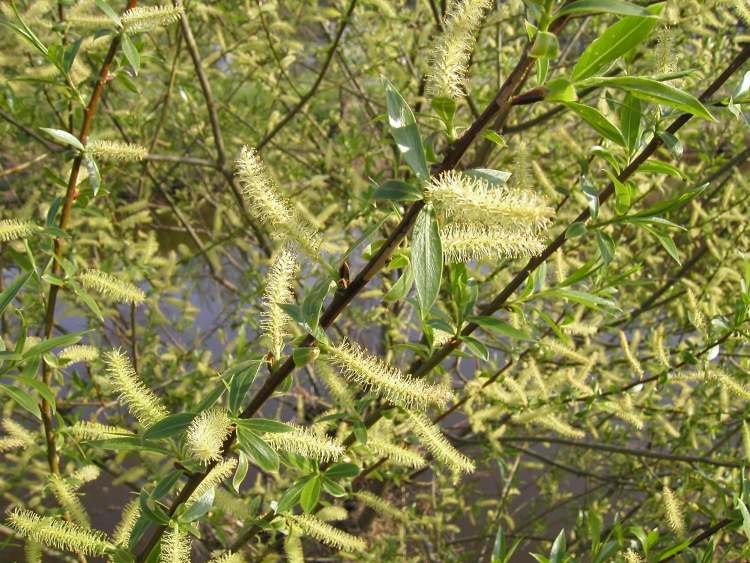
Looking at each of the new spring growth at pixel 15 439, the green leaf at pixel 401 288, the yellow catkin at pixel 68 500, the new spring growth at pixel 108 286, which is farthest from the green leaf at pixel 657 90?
the new spring growth at pixel 15 439

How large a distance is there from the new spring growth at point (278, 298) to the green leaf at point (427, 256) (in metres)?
0.18

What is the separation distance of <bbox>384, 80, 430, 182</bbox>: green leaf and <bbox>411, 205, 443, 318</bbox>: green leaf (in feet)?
0.12

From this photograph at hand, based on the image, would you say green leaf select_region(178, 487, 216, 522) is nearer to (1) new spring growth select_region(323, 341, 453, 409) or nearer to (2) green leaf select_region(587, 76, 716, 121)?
(1) new spring growth select_region(323, 341, 453, 409)

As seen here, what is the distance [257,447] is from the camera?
0.62 metres

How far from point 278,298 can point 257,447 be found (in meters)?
0.15

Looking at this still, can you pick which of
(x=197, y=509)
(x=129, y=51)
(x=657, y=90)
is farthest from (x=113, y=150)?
(x=657, y=90)

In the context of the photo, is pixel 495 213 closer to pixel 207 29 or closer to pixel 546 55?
pixel 546 55

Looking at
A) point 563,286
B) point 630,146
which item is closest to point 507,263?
point 563,286

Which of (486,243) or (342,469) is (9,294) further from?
(486,243)

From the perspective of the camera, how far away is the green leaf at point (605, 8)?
0.46 metres

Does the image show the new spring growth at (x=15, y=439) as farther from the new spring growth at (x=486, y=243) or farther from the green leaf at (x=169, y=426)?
the new spring growth at (x=486, y=243)

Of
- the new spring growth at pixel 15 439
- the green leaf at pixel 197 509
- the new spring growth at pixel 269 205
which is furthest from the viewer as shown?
the new spring growth at pixel 15 439

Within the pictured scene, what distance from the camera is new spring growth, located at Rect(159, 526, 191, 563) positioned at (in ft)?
2.20

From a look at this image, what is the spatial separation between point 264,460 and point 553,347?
0.74 meters
